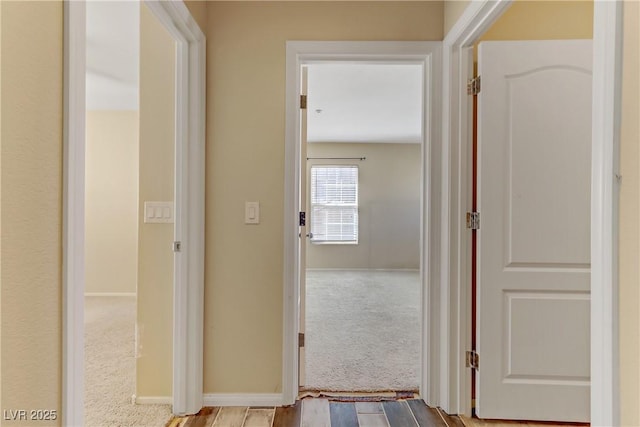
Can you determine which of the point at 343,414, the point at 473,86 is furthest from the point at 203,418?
the point at 473,86

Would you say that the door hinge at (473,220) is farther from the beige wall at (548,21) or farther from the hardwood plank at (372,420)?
the hardwood plank at (372,420)

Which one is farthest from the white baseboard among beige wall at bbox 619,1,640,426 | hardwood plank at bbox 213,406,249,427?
beige wall at bbox 619,1,640,426

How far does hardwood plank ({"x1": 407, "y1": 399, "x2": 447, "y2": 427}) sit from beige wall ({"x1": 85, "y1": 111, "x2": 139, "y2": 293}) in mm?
3963

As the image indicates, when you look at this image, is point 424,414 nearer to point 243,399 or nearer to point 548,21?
point 243,399

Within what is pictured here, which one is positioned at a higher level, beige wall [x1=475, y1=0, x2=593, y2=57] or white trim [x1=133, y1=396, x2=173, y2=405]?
beige wall [x1=475, y1=0, x2=593, y2=57]

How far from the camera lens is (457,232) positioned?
6.40 feet

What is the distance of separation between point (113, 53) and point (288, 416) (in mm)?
3188

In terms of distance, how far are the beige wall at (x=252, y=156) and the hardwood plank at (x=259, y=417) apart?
100mm

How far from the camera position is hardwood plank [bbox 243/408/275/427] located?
1.88m

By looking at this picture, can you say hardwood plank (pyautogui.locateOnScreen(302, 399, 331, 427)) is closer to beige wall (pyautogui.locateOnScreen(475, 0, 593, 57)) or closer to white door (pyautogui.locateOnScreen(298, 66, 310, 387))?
white door (pyautogui.locateOnScreen(298, 66, 310, 387))

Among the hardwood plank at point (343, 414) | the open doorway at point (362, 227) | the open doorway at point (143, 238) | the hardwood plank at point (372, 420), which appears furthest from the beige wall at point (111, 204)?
the hardwood plank at point (372, 420)

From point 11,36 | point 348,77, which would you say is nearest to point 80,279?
point 11,36

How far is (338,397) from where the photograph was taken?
217 centimetres

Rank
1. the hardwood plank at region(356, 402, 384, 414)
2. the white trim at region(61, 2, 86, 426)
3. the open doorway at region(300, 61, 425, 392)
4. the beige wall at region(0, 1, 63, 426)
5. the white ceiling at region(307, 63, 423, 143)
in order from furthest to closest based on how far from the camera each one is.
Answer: the white ceiling at region(307, 63, 423, 143)
the open doorway at region(300, 61, 425, 392)
the hardwood plank at region(356, 402, 384, 414)
the white trim at region(61, 2, 86, 426)
the beige wall at region(0, 1, 63, 426)
